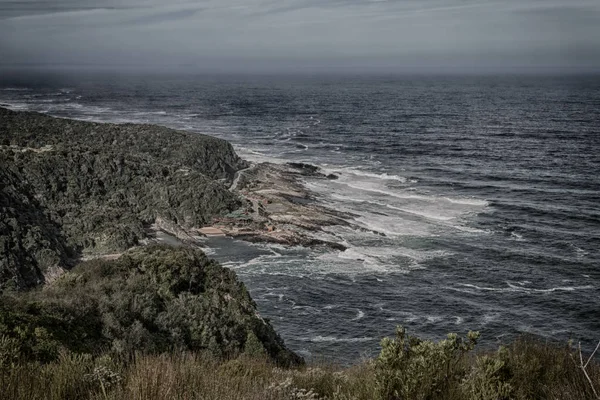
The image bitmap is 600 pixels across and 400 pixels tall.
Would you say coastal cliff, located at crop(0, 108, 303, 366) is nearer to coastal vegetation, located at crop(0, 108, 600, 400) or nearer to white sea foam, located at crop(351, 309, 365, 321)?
coastal vegetation, located at crop(0, 108, 600, 400)

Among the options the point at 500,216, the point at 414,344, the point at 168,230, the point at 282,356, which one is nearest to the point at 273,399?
the point at 414,344

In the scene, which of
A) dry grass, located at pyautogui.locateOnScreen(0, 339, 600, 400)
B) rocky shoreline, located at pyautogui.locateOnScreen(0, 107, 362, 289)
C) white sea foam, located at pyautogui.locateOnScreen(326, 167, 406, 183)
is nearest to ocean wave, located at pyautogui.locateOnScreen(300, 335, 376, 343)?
rocky shoreline, located at pyautogui.locateOnScreen(0, 107, 362, 289)

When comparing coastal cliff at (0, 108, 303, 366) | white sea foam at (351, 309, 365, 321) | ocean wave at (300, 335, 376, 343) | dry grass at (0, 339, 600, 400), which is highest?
dry grass at (0, 339, 600, 400)

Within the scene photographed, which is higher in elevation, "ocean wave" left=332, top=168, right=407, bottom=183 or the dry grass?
the dry grass

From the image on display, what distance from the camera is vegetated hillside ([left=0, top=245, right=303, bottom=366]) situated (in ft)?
55.8

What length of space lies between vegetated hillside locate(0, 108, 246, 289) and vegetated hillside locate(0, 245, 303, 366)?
1054cm

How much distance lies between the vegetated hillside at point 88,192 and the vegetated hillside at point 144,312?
34.6ft

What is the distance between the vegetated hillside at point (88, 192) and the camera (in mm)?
38156

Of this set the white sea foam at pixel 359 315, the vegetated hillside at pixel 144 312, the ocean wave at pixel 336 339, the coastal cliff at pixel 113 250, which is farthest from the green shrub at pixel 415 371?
the white sea foam at pixel 359 315

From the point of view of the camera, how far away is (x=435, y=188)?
69438 mm

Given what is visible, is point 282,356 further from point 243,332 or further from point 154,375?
→ point 154,375

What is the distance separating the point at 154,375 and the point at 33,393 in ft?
4.25

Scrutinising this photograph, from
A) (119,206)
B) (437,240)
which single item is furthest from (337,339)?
(119,206)

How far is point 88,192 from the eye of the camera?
54594 mm
